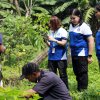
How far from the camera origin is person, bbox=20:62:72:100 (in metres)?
4.96

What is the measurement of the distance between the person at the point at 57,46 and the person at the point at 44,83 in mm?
1872

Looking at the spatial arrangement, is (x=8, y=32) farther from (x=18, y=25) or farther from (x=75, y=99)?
(x=75, y=99)

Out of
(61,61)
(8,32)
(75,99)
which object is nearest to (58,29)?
(61,61)

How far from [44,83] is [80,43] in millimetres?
2112

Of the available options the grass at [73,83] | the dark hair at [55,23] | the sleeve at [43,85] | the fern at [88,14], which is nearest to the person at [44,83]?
the sleeve at [43,85]

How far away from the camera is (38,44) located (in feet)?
29.5

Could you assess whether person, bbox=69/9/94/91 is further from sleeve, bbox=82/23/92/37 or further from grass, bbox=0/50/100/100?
grass, bbox=0/50/100/100

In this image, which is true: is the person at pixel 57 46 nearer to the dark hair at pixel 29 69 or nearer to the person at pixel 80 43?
the person at pixel 80 43

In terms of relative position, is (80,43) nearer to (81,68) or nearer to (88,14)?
(81,68)

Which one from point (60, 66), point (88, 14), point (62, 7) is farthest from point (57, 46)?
point (62, 7)

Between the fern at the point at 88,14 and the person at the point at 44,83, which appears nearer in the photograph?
the person at the point at 44,83

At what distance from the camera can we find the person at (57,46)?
705cm

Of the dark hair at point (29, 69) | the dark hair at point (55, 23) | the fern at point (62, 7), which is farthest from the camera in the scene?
the fern at point (62, 7)

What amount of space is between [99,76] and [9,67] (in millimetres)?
2417
